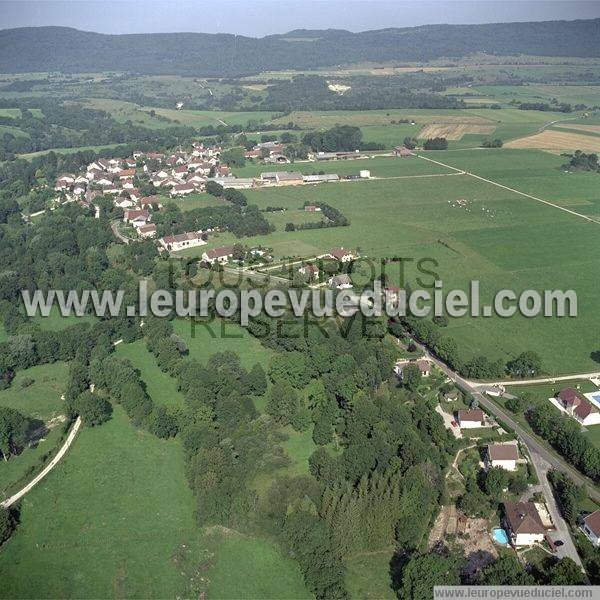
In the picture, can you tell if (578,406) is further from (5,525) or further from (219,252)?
(219,252)

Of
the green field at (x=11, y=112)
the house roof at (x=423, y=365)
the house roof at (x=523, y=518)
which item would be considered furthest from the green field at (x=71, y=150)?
the house roof at (x=523, y=518)

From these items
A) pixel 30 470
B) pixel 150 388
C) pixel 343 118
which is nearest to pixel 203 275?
pixel 150 388

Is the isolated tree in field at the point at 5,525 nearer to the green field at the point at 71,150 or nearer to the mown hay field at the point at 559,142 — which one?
the green field at the point at 71,150

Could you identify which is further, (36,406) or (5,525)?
(36,406)

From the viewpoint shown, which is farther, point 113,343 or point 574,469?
point 113,343

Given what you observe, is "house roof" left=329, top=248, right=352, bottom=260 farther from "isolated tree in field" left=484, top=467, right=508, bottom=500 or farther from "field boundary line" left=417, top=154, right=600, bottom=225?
"isolated tree in field" left=484, top=467, right=508, bottom=500

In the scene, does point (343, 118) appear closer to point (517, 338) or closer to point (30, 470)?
point (517, 338)

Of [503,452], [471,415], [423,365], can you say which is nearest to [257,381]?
[423,365]
